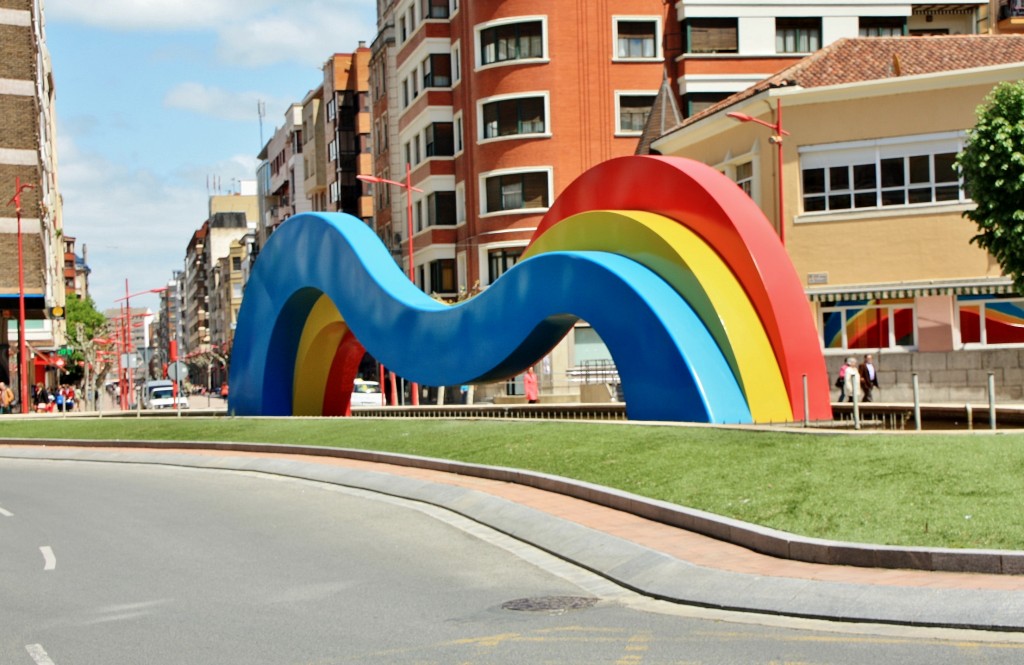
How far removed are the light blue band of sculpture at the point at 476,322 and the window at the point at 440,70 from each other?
2966 centimetres

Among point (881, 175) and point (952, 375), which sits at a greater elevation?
point (881, 175)

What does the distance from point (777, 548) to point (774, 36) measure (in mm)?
49709

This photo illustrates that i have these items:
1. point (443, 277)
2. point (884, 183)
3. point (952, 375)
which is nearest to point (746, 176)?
point (884, 183)

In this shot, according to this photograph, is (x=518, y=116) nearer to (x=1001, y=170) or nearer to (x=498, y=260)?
(x=498, y=260)

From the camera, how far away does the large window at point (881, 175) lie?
132 ft

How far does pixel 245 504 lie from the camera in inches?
752

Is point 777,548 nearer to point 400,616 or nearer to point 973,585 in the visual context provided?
point 973,585

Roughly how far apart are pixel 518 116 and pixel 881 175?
21.1 meters

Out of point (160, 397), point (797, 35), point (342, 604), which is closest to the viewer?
point (342, 604)

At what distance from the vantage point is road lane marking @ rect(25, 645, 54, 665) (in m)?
9.19

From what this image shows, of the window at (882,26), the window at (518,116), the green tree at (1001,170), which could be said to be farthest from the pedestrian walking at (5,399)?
the window at (882,26)

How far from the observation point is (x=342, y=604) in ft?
36.8

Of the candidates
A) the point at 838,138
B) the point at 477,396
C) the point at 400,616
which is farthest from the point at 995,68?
the point at 400,616

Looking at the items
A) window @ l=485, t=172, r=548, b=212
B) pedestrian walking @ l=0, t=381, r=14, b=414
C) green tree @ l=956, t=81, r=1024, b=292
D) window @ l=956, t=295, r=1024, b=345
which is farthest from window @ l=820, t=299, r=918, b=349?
pedestrian walking @ l=0, t=381, r=14, b=414
